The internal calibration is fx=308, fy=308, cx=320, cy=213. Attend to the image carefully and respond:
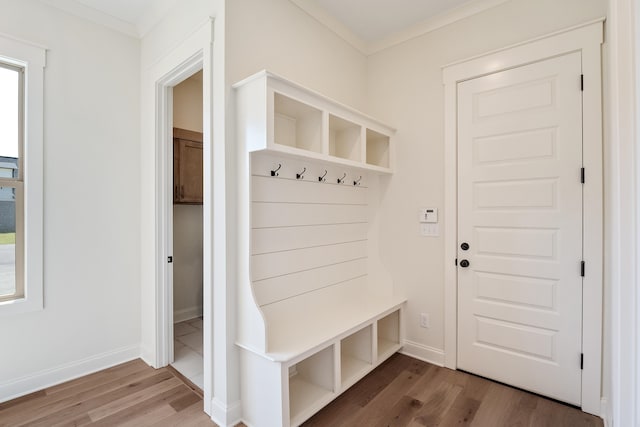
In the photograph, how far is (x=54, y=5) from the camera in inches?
89.7

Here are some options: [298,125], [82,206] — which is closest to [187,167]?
→ [82,206]

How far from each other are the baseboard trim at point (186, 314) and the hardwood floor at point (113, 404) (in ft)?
4.05

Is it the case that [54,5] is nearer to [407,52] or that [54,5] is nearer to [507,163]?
[407,52]

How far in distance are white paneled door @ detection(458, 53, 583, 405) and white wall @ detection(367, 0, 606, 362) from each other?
20 cm

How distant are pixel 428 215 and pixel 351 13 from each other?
5.88 feet

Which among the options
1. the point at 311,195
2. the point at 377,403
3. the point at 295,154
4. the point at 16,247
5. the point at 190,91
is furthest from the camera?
the point at 190,91

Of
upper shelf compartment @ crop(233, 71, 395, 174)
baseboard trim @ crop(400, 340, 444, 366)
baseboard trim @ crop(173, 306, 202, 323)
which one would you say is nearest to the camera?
upper shelf compartment @ crop(233, 71, 395, 174)

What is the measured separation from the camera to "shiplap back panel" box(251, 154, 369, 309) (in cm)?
200

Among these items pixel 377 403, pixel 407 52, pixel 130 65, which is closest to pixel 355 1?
pixel 407 52

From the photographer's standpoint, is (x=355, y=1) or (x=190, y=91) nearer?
(x=355, y=1)

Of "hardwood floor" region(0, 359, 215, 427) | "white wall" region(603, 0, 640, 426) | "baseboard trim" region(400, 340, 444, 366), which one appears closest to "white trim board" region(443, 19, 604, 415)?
"white wall" region(603, 0, 640, 426)

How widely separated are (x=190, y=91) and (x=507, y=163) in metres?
3.36

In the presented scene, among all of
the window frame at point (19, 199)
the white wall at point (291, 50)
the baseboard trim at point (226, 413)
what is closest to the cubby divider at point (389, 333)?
the baseboard trim at point (226, 413)

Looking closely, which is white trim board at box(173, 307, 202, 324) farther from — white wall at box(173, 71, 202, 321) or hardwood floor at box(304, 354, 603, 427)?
hardwood floor at box(304, 354, 603, 427)
